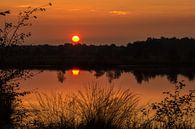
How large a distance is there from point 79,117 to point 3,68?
1.99 meters

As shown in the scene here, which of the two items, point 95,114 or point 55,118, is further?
point 55,118

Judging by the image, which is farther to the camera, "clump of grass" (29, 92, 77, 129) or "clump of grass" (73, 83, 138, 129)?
"clump of grass" (73, 83, 138, 129)

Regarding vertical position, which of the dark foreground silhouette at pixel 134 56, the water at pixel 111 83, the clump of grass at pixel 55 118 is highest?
the dark foreground silhouette at pixel 134 56

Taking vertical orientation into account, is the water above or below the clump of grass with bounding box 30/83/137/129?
above

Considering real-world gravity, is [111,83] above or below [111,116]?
above

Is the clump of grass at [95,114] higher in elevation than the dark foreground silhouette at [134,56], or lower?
lower

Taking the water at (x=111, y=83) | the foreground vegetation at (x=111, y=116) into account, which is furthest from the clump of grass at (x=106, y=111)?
the water at (x=111, y=83)

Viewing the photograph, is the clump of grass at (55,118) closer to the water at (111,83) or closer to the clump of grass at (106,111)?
the clump of grass at (106,111)

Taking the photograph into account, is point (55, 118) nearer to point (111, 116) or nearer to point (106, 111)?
point (106, 111)

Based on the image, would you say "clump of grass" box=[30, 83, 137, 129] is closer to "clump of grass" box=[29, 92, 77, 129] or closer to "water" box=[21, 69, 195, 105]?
"clump of grass" box=[29, 92, 77, 129]

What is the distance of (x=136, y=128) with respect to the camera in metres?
9.98

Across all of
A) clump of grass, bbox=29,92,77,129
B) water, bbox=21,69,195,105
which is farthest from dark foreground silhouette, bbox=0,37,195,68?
clump of grass, bbox=29,92,77,129

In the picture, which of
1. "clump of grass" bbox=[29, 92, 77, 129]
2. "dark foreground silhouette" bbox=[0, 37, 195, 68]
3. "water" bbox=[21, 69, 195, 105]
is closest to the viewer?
"clump of grass" bbox=[29, 92, 77, 129]

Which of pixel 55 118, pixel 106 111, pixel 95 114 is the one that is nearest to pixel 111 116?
pixel 106 111
